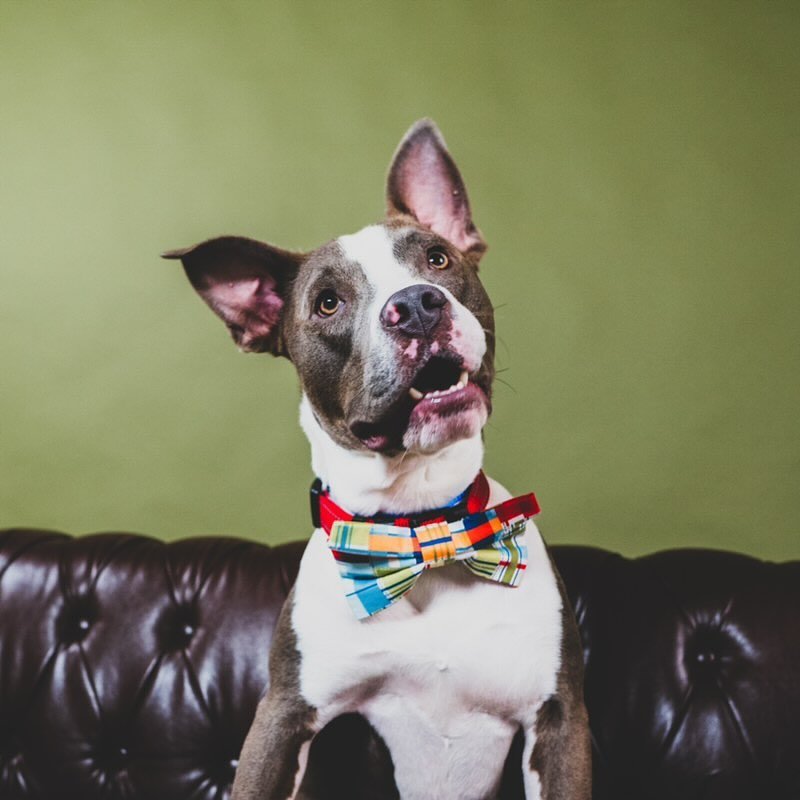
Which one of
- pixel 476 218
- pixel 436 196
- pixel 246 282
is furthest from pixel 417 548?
pixel 476 218

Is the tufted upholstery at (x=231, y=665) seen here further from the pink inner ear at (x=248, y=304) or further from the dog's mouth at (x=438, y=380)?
the dog's mouth at (x=438, y=380)

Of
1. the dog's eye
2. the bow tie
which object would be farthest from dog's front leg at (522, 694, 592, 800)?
the dog's eye

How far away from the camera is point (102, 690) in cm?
211

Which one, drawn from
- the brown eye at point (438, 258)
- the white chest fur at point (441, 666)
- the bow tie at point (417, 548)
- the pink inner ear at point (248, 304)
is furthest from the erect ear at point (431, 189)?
the white chest fur at point (441, 666)

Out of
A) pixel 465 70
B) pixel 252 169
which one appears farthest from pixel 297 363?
pixel 465 70

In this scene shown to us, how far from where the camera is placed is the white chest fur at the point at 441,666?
1.53 m

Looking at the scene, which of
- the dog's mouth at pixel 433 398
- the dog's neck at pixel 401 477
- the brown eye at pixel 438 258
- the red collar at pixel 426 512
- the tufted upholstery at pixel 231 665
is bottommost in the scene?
the tufted upholstery at pixel 231 665

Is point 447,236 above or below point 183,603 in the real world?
above

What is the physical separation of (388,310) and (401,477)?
0.34 metres

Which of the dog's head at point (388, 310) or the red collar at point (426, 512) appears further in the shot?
the red collar at point (426, 512)

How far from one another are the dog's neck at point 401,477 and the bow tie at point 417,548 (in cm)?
2

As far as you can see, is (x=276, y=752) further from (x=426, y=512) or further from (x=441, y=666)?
(x=426, y=512)

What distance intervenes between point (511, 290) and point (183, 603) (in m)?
1.25

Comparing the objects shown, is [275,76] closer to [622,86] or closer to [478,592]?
[622,86]
